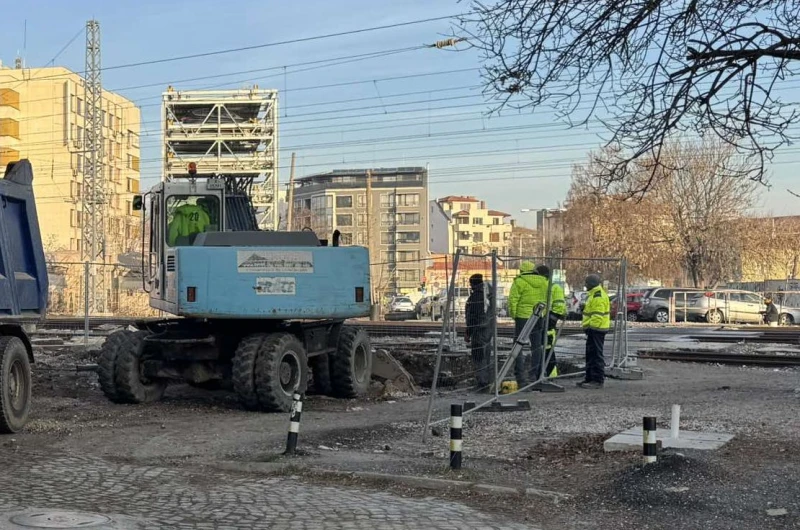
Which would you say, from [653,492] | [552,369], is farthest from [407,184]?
[653,492]

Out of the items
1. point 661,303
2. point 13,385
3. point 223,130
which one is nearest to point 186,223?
point 13,385

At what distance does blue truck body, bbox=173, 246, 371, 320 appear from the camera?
12.7 m

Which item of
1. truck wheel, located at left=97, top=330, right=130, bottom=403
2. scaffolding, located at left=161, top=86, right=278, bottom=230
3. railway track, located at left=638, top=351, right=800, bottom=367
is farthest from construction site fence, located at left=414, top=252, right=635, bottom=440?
scaffolding, located at left=161, top=86, right=278, bottom=230

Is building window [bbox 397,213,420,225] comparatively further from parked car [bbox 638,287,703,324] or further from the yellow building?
parked car [bbox 638,287,703,324]

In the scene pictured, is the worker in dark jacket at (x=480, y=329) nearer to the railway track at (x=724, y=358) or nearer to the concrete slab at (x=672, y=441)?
the concrete slab at (x=672, y=441)

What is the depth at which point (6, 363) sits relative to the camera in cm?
1066

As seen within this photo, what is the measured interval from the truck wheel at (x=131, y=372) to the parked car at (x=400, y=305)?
34821 mm

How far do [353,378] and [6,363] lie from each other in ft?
18.0

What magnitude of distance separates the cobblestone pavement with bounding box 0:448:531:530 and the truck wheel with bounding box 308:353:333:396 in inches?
235

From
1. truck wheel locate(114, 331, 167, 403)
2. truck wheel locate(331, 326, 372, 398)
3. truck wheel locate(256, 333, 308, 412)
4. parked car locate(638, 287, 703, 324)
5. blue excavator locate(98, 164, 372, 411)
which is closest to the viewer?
truck wheel locate(256, 333, 308, 412)

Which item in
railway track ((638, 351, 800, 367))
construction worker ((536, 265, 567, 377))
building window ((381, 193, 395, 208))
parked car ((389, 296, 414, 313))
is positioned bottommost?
railway track ((638, 351, 800, 367))

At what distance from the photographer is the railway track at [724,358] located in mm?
20375

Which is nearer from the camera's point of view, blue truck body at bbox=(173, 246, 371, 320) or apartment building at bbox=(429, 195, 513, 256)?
blue truck body at bbox=(173, 246, 371, 320)

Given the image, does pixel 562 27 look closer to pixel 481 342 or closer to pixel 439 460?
pixel 439 460
